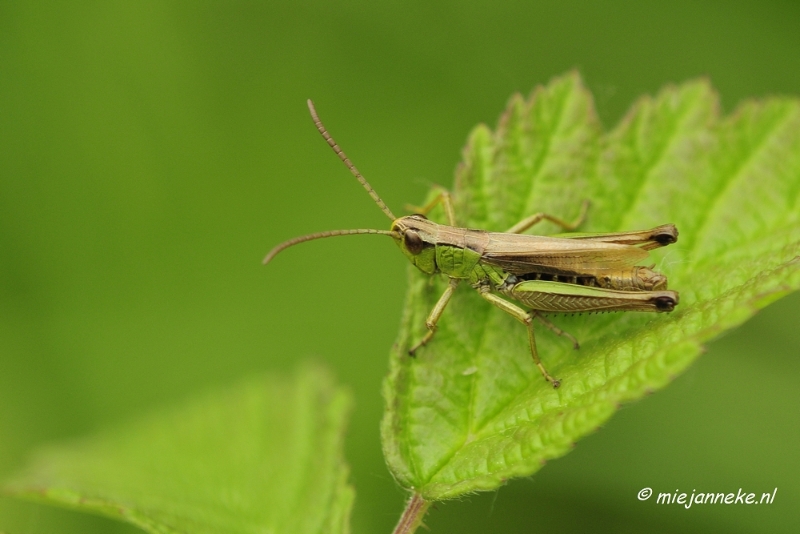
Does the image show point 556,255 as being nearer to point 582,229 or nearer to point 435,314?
point 582,229

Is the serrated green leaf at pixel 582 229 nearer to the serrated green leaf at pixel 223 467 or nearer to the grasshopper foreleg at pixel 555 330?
the grasshopper foreleg at pixel 555 330

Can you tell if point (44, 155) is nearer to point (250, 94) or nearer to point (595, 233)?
point (250, 94)

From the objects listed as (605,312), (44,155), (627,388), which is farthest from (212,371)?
(627,388)

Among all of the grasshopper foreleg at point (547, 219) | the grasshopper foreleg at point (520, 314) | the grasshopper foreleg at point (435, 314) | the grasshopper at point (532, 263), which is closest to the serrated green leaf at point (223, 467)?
the grasshopper foreleg at point (435, 314)

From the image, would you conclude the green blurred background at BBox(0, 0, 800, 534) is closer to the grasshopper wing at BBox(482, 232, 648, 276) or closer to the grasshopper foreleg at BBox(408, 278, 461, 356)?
the grasshopper foreleg at BBox(408, 278, 461, 356)

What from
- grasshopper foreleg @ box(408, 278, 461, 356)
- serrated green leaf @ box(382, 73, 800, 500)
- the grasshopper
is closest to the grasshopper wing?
the grasshopper

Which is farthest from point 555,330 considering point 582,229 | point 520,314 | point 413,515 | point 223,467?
point 223,467
